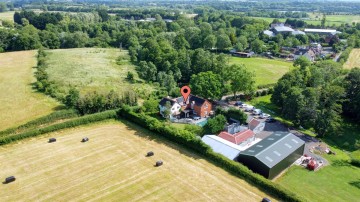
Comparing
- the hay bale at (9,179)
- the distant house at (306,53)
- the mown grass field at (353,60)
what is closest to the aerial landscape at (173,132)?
the hay bale at (9,179)

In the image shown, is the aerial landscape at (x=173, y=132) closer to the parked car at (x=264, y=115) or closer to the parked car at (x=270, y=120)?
the parked car at (x=270, y=120)

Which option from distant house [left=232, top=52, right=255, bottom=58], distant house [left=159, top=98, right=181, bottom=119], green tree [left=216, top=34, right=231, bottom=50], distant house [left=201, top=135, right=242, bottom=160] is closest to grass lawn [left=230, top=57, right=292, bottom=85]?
distant house [left=232, top=52, right=255, bottom=58]

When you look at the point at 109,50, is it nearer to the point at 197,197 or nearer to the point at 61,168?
the point at 61,168

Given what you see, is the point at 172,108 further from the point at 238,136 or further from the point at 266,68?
the point at 266,68

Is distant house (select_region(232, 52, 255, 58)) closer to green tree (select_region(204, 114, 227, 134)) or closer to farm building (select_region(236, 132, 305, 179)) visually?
green tree (select_region(204, 114, 227, 134))

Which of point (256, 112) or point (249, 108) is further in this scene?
point (249, 108)

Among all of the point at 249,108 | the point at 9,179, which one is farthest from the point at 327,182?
the point at 9,179

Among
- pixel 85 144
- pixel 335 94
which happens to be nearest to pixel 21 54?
pixel 85 144

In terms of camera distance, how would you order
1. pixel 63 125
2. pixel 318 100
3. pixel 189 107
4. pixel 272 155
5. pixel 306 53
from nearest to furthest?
pixel 272 155 → pixel 63 125 → pixel 318 100 → pixel 189 107 → pixel 306 53
